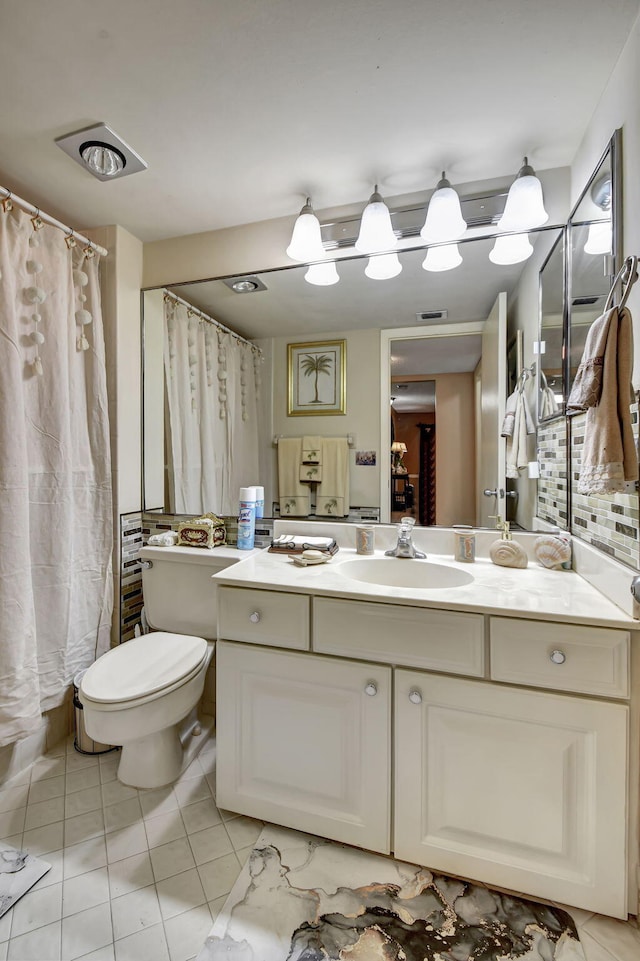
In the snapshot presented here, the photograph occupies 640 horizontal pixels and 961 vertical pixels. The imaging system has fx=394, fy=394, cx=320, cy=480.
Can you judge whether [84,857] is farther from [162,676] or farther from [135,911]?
[162,676]

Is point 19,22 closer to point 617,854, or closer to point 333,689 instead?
point 333,689

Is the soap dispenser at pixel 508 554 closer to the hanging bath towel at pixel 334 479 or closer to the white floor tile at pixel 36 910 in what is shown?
the hanging bath towel at pixel 334 479

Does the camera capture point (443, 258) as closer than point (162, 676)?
No

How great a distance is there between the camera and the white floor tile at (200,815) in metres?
1.24

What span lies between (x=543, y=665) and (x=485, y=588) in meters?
0.22

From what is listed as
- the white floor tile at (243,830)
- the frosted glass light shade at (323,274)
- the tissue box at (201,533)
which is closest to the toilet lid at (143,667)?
the tissue box at (201,533)

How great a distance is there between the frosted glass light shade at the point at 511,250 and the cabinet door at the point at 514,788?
4.49ft

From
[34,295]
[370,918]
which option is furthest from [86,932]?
[34,295]

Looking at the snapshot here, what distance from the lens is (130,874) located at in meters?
1.09

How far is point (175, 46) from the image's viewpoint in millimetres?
953

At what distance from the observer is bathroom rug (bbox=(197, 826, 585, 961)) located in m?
0.91

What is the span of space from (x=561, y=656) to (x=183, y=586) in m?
1.34

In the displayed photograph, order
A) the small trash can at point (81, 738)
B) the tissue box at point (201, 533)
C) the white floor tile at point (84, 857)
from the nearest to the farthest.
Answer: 1. the white floor tile at point (84, 857)
2. the small trash can at point (81, 738)
3. the tissue box at point (201, 533)

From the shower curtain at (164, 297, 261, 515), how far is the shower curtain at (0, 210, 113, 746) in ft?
0.97
